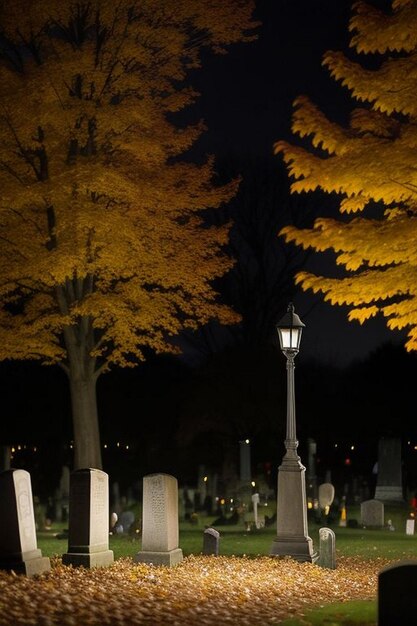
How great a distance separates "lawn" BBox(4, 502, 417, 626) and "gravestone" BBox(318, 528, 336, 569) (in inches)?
9.7

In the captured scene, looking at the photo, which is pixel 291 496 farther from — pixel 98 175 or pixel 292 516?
pixel 98 175

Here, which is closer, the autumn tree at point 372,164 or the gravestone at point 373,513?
the autumn tree at point 372,164

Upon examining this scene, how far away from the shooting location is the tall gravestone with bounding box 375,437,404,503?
108ft

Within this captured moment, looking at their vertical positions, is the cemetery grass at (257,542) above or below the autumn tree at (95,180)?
below

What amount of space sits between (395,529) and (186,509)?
679cm

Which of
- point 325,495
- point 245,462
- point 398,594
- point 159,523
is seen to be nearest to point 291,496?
point 159,523

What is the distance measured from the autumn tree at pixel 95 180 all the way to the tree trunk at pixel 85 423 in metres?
0.03

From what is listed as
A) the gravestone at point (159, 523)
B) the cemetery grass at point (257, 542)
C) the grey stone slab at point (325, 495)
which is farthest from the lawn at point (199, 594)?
the grey stone slab at point (325, 495)

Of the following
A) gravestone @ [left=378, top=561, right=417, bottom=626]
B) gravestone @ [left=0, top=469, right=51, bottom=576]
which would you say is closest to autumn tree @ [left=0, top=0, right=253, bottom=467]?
gravestone @ [left=0, top=469, right=51, bottom=576]

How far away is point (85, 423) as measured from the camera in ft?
74.6

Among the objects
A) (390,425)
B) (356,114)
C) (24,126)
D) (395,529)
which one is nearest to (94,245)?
(24,126)

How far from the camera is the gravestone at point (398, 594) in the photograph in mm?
7605

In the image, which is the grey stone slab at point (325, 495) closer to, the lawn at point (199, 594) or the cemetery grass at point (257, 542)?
the cemetery grass at point (257, 542)

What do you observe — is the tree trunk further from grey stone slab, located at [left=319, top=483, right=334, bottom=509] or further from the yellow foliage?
grey stone slab, located at [left=319, top=483, right=334, bottom=509]
